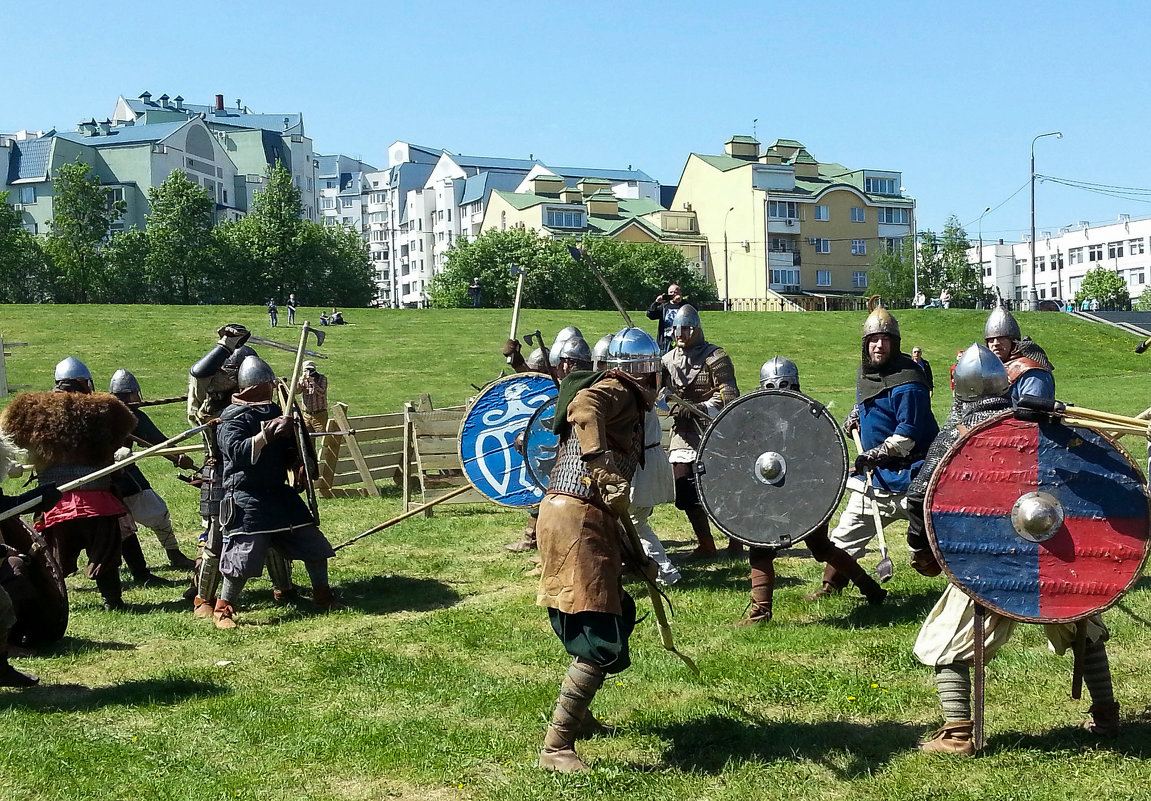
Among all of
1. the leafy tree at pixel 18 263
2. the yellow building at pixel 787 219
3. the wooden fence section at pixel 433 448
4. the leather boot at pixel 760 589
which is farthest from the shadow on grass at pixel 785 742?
the yellow building at pixel 787 219

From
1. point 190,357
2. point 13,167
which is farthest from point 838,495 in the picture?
point 13,167

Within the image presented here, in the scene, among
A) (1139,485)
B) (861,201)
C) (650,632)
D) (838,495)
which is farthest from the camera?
(861,201)

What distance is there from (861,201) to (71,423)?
255 feet

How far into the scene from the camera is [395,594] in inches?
340

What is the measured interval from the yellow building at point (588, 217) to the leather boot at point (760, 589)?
2755 inches

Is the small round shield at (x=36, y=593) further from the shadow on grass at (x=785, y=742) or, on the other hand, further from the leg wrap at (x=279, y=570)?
the shadow on grass at (x=785, y=742)

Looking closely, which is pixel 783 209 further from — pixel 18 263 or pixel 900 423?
pixel 900 423

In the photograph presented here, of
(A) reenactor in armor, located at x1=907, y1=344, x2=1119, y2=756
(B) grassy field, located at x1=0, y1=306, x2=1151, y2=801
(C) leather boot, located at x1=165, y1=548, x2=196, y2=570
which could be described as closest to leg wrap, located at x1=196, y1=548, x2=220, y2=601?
(B) grassy field, located at x1=0, y1=306, x2=1151, y2=801

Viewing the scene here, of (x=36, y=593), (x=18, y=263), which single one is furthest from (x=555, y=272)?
(x=36, y=593)

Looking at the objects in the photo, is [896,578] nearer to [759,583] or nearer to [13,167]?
[759,583]

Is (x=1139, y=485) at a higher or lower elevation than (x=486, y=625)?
higher

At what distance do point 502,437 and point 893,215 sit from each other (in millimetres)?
77152

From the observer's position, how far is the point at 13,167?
288 feet

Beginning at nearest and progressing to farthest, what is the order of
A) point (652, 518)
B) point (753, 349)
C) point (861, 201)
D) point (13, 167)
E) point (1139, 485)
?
point (1139, 485) → point (652, 518) → point (753, 349) → point (861, 201) → point (13, 167)
